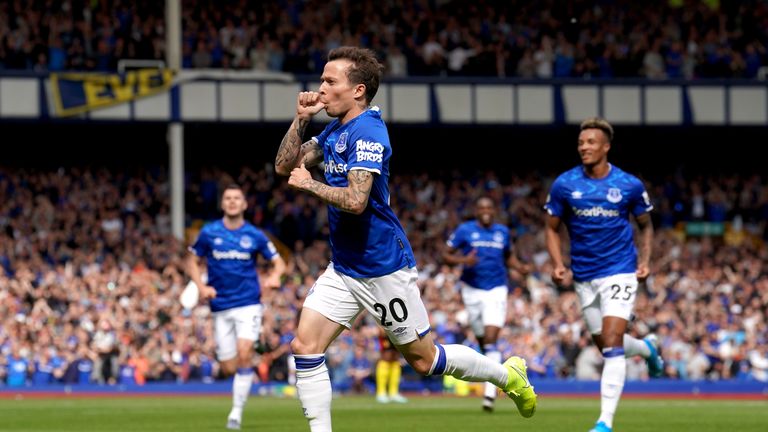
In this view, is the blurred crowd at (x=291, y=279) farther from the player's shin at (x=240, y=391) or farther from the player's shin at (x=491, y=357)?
the player's shin at (x=240, y=391)

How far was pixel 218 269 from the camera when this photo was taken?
1608cm

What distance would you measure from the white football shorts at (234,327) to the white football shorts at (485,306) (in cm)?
414

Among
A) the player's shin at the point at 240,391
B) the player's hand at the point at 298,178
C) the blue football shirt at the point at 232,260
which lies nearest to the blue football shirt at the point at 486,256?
the blue football shirt at the point at 232,260

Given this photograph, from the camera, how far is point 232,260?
52.8 feet

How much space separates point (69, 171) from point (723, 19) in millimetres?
18893

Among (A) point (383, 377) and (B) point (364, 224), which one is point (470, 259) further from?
(B) point (364, 224)

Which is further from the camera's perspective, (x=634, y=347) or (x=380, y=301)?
(x=634, y=347)

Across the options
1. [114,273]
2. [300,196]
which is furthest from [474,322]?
[300,196]

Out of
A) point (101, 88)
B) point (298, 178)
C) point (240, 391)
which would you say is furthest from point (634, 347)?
point (101, 88)

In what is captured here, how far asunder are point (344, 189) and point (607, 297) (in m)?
4.75

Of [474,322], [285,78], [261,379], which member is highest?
[285,78]

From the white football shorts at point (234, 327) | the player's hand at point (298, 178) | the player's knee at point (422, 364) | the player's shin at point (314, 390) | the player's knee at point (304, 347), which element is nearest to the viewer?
the player's hand at point (298, 178)

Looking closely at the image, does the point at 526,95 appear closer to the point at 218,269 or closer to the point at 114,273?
the point at 114,273

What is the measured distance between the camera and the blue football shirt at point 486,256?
63.5 feet
